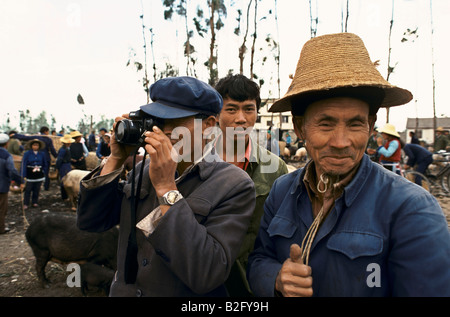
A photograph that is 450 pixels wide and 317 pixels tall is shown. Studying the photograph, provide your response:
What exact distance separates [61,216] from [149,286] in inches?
144

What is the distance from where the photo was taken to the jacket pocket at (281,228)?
4.44ft

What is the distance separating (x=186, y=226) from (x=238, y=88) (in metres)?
1.57

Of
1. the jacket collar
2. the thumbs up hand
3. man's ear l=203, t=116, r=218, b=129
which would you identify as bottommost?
the thumbs up hand

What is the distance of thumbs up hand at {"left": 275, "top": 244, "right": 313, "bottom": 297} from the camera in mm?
1124

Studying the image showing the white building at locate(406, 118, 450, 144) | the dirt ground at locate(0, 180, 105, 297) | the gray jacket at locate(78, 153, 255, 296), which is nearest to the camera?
the gray jacket at locate(78, 153, 255, 296)

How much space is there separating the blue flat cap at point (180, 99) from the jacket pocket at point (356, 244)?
34.7 inches

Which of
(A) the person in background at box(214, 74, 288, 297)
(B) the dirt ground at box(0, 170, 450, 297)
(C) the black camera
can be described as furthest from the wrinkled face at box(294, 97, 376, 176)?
(B) the dirt ground at box(0, 170, 450, 297)

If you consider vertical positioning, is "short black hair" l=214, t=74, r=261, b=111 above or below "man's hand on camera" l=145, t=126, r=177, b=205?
above

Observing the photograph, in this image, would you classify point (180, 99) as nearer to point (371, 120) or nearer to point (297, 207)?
point (297, 207)

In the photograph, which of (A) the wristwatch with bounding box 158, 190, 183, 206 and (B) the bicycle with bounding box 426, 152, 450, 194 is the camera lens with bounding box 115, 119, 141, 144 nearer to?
(A) the wristwatch with bounding box 158, 190, 183, 206

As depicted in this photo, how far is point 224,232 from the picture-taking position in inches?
52.5
